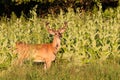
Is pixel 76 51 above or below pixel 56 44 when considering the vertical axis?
below

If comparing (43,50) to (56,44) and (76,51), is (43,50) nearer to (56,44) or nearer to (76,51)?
(56,44)

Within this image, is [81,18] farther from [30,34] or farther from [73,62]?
[73,62]

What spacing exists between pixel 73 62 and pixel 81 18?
501 cm

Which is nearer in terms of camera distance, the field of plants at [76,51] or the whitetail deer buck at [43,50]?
the field of plants at [76,51]

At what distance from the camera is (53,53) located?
11.5 metres

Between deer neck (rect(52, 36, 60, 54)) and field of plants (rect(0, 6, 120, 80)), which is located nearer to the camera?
field of plants (rect(0, 6, 120, 80))

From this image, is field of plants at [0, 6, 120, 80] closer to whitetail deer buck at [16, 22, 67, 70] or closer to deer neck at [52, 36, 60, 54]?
whitetail deer buck at [16, 22, 67, 70]

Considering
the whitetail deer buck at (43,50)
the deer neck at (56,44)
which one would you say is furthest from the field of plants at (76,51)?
the deer neck at (56,44)

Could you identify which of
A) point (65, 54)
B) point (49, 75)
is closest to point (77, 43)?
point (65, 54)

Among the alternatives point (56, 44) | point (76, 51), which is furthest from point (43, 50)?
point (76, 51)

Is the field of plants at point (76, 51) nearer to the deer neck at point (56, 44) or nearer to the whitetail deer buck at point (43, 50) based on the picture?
the whitetail deer buck at point (43, 50)

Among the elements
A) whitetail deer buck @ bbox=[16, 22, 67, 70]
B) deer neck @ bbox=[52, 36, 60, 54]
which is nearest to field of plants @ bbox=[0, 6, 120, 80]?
whitetail deer buck @ bbox=[16, 22, 67, 70]

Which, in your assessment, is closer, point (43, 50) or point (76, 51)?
point (43, 50)

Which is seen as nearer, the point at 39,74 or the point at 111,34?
A: the point at 39,74
